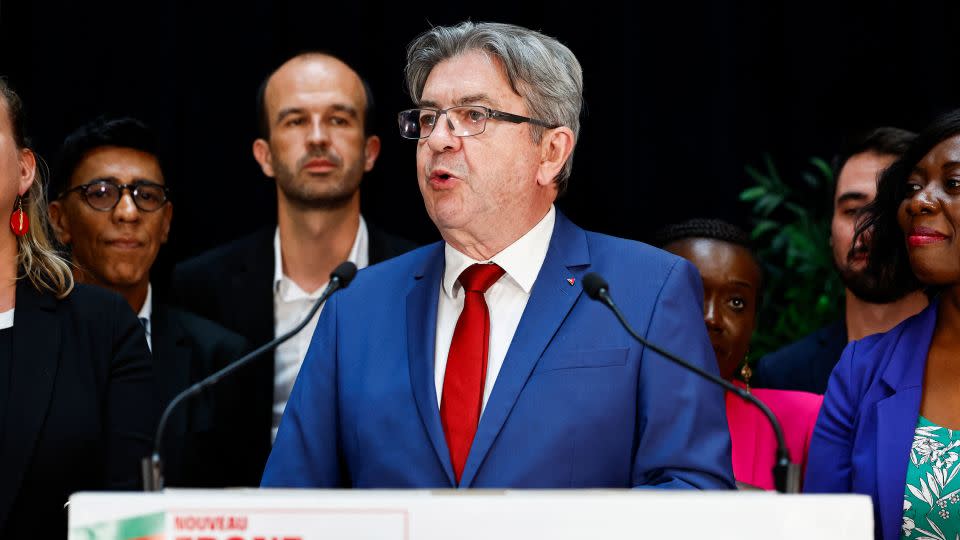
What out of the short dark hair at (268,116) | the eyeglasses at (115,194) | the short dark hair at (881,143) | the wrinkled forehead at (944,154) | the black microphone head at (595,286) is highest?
the short dark hair at (268,116)

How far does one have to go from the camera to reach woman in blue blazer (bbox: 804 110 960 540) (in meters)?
2.14

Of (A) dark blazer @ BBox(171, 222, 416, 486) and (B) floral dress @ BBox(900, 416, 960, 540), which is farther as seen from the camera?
(A) dark blazer @ BBox(171, 222, 416, 486)

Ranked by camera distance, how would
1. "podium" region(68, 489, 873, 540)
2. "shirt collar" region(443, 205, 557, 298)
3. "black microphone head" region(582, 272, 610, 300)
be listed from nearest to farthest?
"podium" region(68, 489, 873, 540)
"black microphone head" region(582, 272, 610, 300)
"shirt collar" region(443, 205, 557, 298)

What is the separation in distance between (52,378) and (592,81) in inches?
94.9

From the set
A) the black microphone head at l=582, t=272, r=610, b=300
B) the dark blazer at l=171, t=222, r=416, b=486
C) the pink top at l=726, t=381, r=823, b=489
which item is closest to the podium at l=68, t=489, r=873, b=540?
the black microphone head at l=582, t=272, r=610, b=300

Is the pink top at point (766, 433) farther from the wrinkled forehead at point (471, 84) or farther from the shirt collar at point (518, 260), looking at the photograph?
the wrinkled forehead at point (471, 84)

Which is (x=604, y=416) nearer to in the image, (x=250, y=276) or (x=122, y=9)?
(x=250, y=276)

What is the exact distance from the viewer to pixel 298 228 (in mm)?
3496

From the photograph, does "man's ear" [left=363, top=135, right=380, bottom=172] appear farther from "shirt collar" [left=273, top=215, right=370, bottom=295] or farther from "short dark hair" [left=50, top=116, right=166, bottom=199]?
"short dark hair" [left=50, top=116, right=166, bottom=199]

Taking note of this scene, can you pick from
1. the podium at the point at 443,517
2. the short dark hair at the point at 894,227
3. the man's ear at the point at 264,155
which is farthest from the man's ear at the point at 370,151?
the podium at the point at 443,517

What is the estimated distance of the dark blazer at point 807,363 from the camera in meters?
3.20

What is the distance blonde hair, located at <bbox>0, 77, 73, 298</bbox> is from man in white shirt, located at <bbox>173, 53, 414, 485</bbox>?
87 centimetres

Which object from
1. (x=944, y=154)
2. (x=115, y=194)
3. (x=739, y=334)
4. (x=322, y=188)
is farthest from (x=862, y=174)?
(x=115, y=194)

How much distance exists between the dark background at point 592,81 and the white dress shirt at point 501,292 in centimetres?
189
